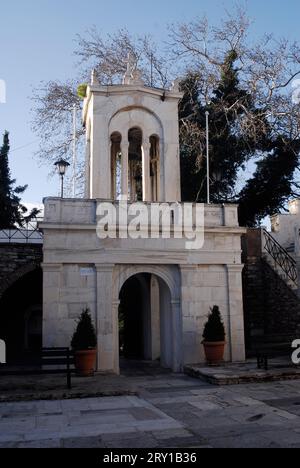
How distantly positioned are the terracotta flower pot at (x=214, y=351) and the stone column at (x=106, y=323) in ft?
8.51

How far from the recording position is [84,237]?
14.1 metres

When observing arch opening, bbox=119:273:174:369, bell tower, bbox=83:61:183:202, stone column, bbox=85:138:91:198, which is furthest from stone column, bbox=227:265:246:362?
stone column, bbox=85:138:91:198

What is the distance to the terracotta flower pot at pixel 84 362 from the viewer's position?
12750mm

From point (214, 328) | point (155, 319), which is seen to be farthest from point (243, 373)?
point (155, 319)

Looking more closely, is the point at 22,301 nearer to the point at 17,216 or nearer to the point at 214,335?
the point at 17,216

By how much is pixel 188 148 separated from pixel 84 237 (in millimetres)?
12021

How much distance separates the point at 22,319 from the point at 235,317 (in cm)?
1264

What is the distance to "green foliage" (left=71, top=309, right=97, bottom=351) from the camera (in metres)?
12.8

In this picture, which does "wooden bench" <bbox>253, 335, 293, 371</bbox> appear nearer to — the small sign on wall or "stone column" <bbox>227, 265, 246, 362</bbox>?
"stone column" <bbox>227, 265, 246, 362</bbox>

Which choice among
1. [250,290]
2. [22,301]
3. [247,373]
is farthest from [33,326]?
[247,373]

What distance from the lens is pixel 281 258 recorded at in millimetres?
19734

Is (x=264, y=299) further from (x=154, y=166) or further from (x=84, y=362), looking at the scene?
(x=84, y=362)

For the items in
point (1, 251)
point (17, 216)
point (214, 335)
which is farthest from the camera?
point (17, 216)

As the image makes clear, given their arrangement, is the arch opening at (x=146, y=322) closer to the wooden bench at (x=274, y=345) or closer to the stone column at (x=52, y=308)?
Answer: the wooden bench at (x=274, y=345)
